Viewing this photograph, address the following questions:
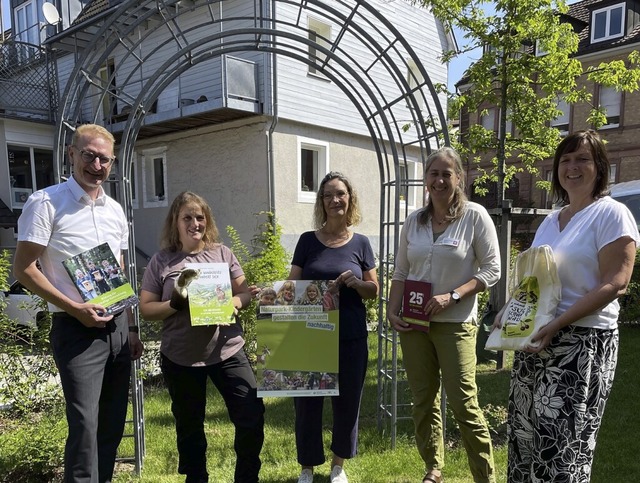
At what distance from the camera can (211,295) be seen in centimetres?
273

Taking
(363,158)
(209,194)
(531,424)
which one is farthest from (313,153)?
(531,424)

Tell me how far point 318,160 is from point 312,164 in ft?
0.63

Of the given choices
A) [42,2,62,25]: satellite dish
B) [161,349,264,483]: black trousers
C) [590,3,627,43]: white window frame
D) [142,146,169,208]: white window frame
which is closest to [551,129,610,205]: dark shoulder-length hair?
[161,349,264,483]: black trousers

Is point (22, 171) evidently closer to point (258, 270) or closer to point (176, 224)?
point (258, 270)

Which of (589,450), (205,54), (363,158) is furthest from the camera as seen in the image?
(363,158)

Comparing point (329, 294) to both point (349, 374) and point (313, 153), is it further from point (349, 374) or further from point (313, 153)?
point (313, 153)

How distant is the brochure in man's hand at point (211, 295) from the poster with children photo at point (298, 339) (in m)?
0.30

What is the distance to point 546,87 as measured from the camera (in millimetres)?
5762

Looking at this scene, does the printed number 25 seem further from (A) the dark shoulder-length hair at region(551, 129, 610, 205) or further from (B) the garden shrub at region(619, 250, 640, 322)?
(B) the garden shrub at region(619, 250, 640, 322)

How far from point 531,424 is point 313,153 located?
1031 centimetres

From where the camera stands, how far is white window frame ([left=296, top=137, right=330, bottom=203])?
1126cm

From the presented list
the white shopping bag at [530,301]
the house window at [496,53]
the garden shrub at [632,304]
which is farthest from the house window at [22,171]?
the garden shrub at [632,304]

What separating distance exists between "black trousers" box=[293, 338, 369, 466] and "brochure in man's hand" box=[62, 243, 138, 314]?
1.38m

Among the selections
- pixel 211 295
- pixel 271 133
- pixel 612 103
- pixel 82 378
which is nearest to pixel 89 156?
pixel 211 295
